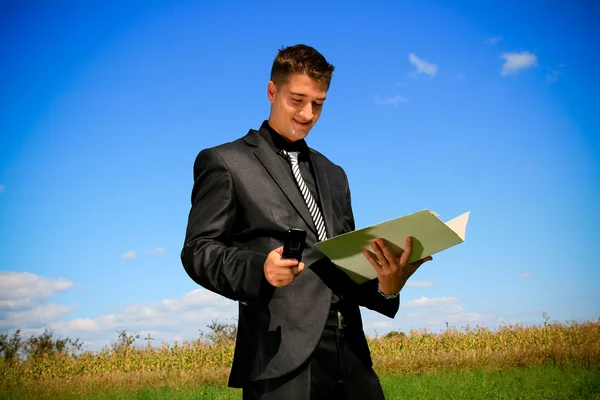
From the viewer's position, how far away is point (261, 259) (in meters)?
2.43

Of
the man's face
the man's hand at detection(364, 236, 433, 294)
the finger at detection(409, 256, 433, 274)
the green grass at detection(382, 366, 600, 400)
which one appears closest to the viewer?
the man's hand at detection(364, 236, 433, 294)

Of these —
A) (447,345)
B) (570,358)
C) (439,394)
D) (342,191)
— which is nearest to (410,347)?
(447,345)

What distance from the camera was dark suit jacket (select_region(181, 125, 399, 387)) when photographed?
8.21 feet

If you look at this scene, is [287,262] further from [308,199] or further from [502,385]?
[502,385]

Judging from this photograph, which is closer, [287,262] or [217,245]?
[287,262]

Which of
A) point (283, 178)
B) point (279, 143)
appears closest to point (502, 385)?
point (279, 143)

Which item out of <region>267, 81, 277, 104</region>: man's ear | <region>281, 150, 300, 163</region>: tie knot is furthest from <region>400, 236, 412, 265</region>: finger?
<region>267, 81, 277, 104</region>: man's ear

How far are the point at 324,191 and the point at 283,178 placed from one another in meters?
0.27

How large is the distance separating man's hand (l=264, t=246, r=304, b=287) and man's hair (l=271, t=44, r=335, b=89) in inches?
44.9

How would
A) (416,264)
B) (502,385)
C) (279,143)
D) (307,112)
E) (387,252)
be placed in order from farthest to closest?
(502,385), (279,143), (307,112), (416,264), (387,252)

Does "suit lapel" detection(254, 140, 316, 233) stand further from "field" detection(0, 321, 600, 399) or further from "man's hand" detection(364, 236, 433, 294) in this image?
"field" detection(0, 321, 600, 399)

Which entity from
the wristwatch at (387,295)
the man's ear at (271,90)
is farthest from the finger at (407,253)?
the man's ear at (271,90)

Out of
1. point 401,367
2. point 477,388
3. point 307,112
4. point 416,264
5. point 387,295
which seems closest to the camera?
point 416,264

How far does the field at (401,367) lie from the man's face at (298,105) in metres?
8.43
